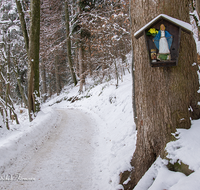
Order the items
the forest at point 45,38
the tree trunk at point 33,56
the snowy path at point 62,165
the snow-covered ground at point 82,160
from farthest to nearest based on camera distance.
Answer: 1. the forest at point 45,38
2. the tree trunk at point 33,56
3. the snowy path at point 62,165
4. the snow-covered ground at point 82,160

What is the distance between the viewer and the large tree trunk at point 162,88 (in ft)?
7.80

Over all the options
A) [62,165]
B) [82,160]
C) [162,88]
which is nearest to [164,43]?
[162,88]

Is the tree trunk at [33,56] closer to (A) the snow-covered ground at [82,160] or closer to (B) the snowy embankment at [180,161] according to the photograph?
(A) the snow-covered ground at [82,160]

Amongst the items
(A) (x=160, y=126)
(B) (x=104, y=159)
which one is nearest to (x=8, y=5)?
(B) (x=104, y=159)

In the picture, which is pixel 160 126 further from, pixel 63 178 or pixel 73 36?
pixel 73 36

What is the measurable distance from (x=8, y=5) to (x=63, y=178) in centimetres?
1403

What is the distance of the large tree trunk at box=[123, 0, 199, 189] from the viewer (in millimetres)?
2377

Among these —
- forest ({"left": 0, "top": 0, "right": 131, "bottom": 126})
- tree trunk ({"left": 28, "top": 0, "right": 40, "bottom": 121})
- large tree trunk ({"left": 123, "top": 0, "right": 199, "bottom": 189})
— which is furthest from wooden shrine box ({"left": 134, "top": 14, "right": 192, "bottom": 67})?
tree trunk ({"left": 28, "top": 0, "right": 40, "bottom": 121})

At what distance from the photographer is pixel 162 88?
243 centimetres

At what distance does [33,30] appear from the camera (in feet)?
26.4

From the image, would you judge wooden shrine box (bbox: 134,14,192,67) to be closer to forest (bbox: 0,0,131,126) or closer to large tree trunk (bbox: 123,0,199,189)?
large tree trunk (bbox: 123,0,199,189)

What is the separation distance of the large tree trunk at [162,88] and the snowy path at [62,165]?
155cm

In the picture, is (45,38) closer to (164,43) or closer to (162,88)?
(164,43)

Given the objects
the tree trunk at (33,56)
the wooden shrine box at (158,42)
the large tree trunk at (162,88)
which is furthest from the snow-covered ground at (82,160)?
the tree trunk at (33,56)
